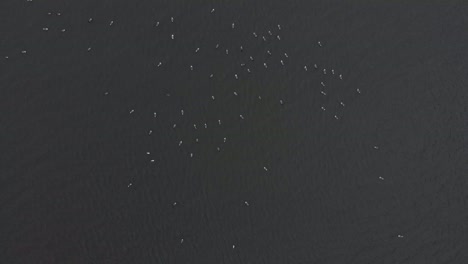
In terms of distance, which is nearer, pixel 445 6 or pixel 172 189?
pixel 172 189

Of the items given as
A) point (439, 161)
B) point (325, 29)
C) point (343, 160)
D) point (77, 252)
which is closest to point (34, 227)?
point (77, 252)

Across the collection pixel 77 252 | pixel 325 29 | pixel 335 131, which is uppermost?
pixel 325 29

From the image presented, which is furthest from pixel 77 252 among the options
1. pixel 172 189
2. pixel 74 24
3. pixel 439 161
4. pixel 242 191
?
pixel 439 161

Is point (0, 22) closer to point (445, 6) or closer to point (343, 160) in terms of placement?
point (343, 160)

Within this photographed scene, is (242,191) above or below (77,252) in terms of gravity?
above

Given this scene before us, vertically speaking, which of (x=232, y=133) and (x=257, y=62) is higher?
(x=257, y=62)

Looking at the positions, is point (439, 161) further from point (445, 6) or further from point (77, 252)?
point (77, 252)
